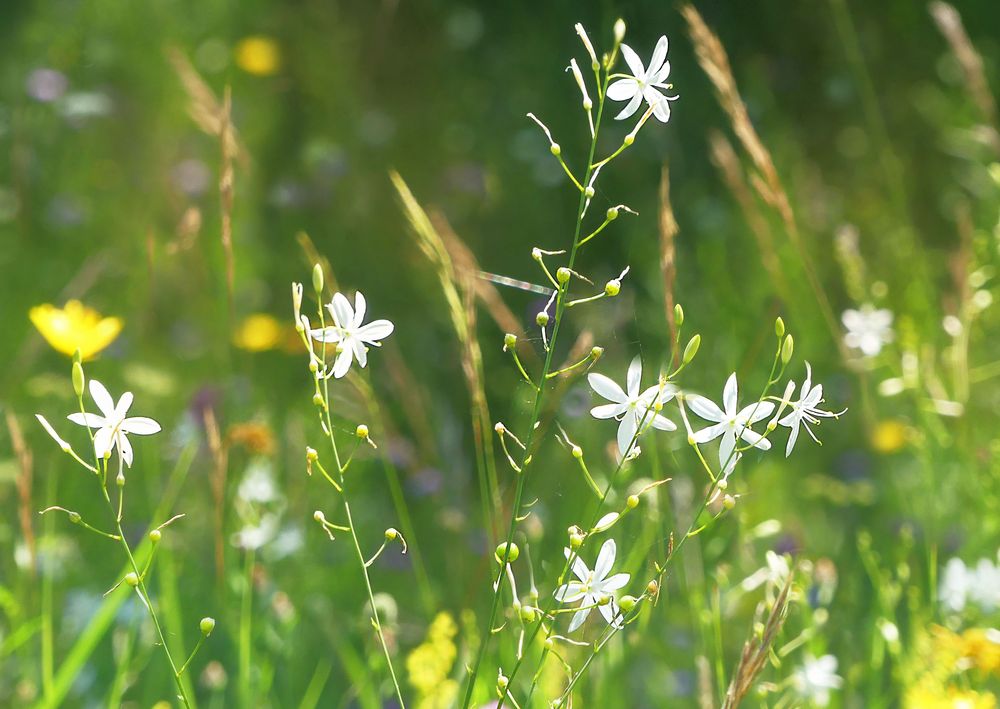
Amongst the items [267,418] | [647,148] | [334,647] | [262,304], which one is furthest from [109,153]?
[334,647]

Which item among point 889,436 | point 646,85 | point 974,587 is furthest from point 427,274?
point 646,85

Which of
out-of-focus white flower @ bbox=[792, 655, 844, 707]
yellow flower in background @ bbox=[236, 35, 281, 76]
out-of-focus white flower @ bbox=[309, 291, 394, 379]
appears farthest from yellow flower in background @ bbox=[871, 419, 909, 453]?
yellow flower in background @ bbox=[236, 35, 281, 76]

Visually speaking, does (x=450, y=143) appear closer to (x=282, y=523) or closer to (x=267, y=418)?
(x=267, y=418)

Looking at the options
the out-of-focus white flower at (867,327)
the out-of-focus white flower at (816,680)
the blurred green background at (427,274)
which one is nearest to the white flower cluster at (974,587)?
the blurred green background at (427,274)

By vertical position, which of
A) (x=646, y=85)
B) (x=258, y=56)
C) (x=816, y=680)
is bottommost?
(x=258, y=56)

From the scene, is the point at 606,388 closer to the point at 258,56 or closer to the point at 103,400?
the point at 103,400

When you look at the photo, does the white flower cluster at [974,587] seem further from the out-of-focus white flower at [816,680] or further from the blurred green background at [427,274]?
the out-of-focus white flower at [816,680]
